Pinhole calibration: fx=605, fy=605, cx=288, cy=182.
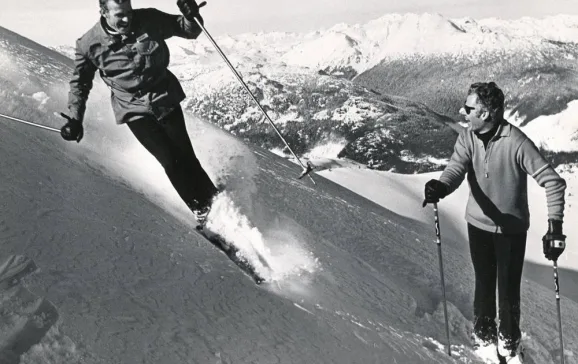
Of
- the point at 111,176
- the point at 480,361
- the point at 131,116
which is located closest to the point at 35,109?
the point at 111,176

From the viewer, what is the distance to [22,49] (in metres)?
14.7

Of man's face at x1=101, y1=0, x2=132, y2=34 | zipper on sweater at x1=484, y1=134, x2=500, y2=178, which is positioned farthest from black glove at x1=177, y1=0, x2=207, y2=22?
zipper on sweater at x1=484, y1=134, x2=500, y2=178

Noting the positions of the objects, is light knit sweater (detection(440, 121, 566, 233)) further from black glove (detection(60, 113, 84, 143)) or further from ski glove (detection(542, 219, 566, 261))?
black glove (detection(60, 113, 84, 143))

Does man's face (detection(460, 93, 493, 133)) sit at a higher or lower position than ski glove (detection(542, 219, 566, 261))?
higher

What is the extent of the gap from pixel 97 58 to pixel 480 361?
4.41 metres

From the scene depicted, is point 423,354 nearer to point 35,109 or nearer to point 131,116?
point 131,116

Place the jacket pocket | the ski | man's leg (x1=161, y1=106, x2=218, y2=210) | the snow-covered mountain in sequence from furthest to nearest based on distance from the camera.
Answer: man's leg (x1=161, y1=106, x2=218, y2=210)
the ski
the jacket pocket
the snow-covered mountain

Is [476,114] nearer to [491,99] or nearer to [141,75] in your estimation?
[491,99]

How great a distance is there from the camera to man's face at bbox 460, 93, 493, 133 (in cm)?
490

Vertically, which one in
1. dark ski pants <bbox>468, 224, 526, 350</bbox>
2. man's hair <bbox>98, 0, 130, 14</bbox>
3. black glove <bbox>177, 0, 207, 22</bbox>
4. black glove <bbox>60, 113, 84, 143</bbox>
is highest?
man's hair <bbox>98, 0, 130, 14</bbox>

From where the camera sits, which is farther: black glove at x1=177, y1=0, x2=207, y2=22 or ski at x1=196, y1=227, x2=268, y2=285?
ski at x1=196, y1=227, x2=268, y2=285

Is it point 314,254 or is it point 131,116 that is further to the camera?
point 314,254

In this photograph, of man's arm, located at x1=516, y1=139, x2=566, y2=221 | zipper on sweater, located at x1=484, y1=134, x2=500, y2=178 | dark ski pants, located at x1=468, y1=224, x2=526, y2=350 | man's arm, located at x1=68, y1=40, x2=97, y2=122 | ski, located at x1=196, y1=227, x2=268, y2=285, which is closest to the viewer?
man's arm, located at x1=516, y1=139, x2=566, y2=221

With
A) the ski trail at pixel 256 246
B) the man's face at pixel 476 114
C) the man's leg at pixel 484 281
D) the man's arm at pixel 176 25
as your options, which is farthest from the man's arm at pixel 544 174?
the man's arm at pixel 176 25
